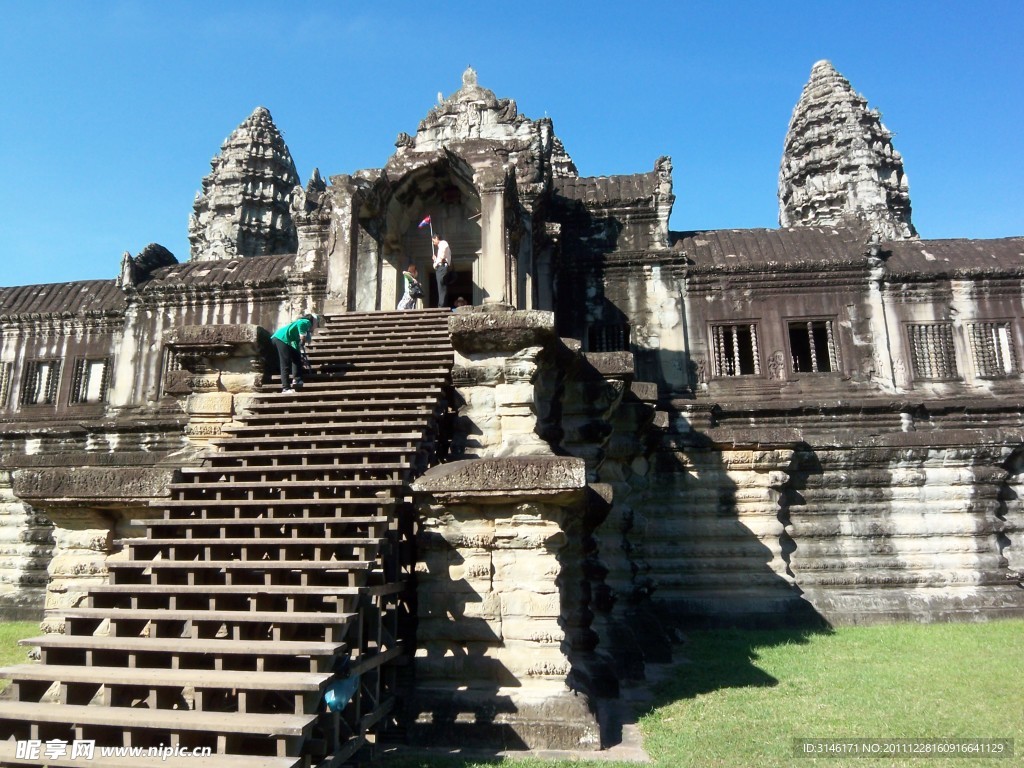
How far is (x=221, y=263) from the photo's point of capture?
17.7 metres

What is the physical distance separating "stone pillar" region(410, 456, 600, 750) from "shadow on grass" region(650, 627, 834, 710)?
1.89 meters

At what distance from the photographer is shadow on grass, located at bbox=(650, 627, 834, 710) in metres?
8.02

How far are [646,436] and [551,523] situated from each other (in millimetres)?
5716

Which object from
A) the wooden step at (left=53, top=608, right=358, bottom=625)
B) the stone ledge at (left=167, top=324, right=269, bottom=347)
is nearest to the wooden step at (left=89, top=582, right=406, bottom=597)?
the wooden step at (left=53, top=608, right=358, bottom=625)

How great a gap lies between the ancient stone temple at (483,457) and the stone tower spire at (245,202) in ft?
43.3

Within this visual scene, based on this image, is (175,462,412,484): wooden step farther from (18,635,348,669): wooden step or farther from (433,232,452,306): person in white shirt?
(433,232,452,306): person in white shirt

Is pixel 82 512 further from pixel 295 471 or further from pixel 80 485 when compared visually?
pixel 295 471

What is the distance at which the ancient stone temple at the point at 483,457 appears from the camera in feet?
17.9

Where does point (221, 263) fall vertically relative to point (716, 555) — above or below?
above

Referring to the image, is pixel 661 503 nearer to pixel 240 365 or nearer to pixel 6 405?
pixel 240 365

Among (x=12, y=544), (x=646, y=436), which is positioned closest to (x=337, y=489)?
(x=646, y=436)

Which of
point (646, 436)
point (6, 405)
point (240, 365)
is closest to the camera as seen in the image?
point (240, 365)

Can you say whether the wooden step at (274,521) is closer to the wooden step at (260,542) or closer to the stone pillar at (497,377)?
the wooden step at (260,542)

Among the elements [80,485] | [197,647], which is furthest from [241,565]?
[80,485]
